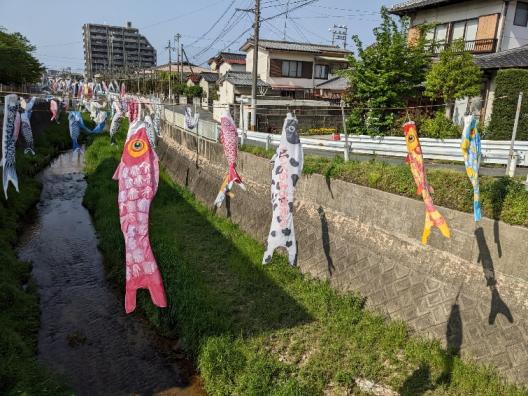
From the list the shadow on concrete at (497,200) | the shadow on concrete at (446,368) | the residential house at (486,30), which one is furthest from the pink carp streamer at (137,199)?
the residential house at (486,30)

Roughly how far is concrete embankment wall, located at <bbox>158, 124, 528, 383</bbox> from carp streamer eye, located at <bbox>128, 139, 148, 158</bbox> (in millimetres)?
6370

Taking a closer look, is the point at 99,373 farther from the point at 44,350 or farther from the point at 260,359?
the point at 260,359

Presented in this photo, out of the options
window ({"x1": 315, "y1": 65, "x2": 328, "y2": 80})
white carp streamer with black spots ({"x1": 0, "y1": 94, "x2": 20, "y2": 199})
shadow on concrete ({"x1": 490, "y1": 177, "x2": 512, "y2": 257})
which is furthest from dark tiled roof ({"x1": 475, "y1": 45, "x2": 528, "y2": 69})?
window ({"x1": 315, "y1": 65, "x2": 328, "y2": 80})

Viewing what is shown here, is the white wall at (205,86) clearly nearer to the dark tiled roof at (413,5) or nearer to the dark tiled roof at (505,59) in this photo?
the dark tiled roof at (413,5)

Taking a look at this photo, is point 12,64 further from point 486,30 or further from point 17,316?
Result: point 486,30

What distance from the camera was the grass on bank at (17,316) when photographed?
867 cm

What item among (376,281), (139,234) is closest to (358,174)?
(376,281)

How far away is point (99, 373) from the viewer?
10.1m

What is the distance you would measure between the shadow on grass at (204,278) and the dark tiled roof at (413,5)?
17.6 meters

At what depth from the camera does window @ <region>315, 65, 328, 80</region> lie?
43812 millimetres

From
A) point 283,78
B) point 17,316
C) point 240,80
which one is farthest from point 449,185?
point 283,78

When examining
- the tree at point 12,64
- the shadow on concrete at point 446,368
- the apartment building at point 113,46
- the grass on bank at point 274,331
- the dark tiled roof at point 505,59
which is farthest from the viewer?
the apartment building at point 113,46

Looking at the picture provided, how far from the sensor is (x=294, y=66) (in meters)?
42.6

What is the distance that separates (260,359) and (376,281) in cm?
380
